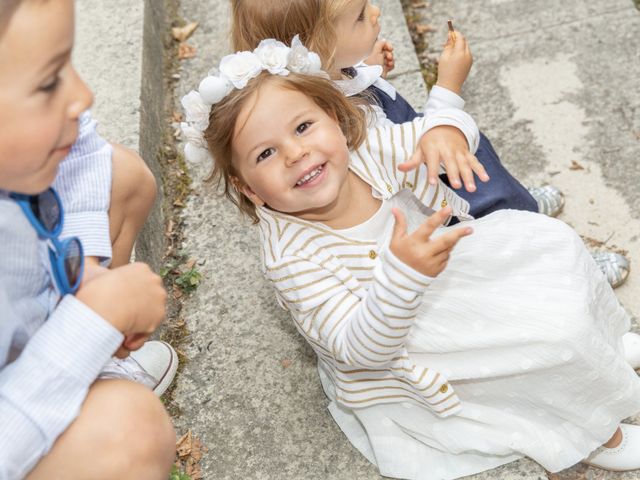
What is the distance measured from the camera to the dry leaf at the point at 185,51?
375 centimetres

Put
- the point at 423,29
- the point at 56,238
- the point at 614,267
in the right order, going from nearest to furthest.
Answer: the point at 56,238, the point at 614,267, the point at 423,29

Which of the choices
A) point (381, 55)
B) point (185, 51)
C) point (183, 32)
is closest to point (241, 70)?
point (381, 55)

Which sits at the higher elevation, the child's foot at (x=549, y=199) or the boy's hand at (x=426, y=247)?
the boy's hand at (x=426, y=247)

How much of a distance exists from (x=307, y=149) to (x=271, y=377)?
809 millimetres

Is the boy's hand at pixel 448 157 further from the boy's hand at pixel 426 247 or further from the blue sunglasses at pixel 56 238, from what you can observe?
the blue sunglasses at pixel 56 238

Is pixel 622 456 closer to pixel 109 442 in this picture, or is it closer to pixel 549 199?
pixel 549 199

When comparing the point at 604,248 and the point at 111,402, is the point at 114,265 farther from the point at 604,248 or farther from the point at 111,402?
the point at 604,248

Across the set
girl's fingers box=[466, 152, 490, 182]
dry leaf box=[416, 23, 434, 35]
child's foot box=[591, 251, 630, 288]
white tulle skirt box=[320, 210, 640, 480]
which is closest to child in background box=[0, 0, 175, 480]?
white tulle skirt box=[320, 210, 640, 480]

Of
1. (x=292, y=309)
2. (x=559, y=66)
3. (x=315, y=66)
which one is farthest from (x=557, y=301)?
(x=559, y=66)

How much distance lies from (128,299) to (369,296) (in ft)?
1.96

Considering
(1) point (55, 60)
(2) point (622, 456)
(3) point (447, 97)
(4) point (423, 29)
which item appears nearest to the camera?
(1) point (55, 60)

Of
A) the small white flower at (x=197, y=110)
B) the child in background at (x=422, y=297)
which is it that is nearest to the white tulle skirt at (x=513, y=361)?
the child in background at (x=422, y=297)

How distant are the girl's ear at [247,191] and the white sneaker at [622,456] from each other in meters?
1.16

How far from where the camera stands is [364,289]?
2.27 m
